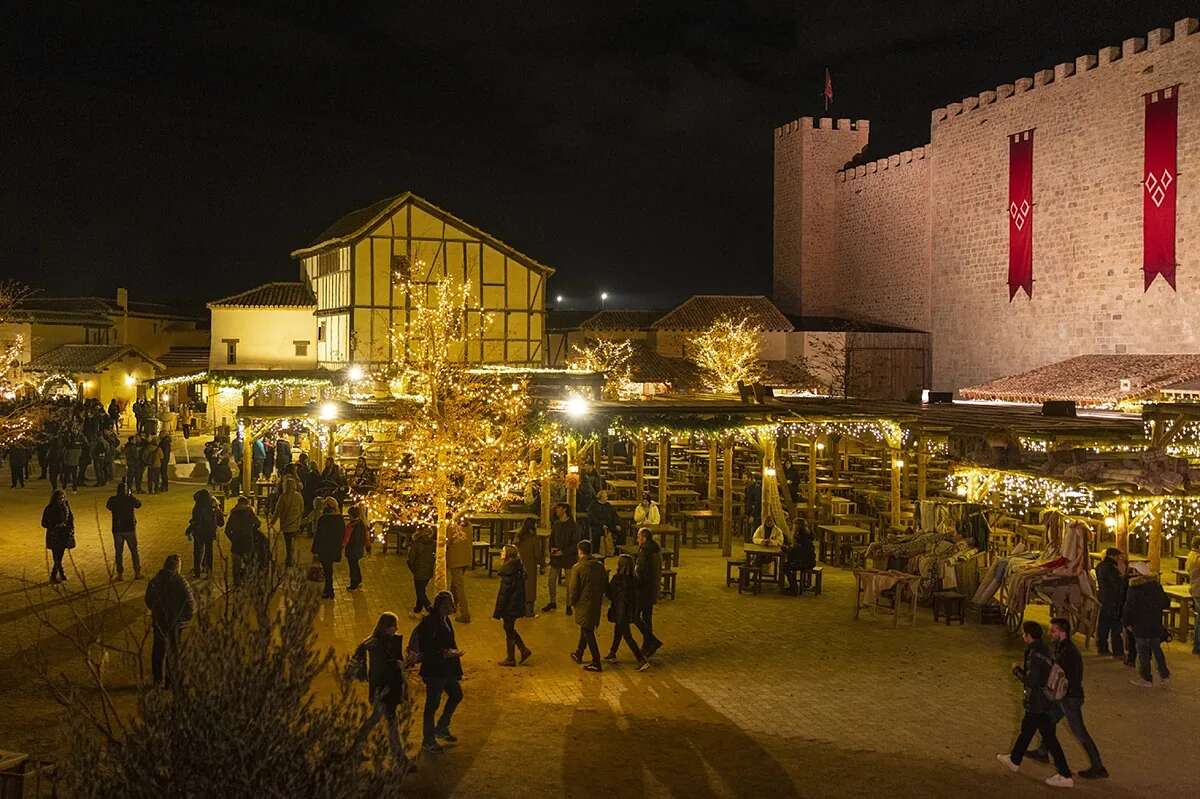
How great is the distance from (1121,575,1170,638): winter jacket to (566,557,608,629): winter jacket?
14.3 feet

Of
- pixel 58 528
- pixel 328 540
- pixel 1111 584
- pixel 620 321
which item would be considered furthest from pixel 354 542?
pixel 620 321

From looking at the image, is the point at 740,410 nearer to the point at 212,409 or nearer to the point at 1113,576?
the point at 1113,576

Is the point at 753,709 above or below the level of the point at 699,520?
below

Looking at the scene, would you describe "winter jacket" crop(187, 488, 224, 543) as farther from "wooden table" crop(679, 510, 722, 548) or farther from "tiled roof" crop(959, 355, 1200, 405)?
"tiled roof" crop(959, 355, 1200, 405)

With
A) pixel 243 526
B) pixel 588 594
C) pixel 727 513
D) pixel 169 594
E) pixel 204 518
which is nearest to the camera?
pixel 169 594

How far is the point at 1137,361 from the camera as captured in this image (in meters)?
24.7

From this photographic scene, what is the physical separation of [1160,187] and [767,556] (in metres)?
17.4

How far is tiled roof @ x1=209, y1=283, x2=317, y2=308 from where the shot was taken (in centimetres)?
3578

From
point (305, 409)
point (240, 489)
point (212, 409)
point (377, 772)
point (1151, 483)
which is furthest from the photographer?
point (212, 409)

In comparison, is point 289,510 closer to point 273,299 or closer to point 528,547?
point 528,547

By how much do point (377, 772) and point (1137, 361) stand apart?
24.5m

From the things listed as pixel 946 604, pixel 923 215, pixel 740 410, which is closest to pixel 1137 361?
pixel 923 215

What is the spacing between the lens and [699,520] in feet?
57.6

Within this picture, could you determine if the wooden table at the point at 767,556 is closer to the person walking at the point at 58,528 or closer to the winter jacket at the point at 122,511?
the winter jacket at the point at 122,511
